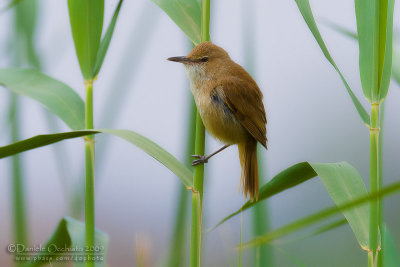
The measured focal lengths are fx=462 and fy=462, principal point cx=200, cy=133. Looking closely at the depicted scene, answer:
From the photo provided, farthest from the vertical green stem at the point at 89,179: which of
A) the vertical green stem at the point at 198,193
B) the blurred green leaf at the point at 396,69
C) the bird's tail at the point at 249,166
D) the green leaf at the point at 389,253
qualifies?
the blurred green leaf at the point at 396,69

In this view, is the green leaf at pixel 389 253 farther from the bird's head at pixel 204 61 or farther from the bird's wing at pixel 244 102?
the bird's head at pixel 204 61

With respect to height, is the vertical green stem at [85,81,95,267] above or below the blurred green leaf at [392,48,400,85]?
below

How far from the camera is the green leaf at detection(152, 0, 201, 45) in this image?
150 centimetres

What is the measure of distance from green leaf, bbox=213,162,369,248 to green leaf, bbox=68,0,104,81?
0.63m

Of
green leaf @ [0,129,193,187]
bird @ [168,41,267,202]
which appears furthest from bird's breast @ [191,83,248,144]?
green leaf @ [0,129,193,187]

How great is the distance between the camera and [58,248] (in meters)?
1.57

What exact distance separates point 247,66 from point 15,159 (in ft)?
3.14

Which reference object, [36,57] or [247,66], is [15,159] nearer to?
[36,57]

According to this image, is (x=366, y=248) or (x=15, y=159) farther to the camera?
(x=15, y=159)

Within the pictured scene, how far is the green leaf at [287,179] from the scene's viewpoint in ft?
4.22

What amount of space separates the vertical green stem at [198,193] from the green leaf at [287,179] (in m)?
0.11

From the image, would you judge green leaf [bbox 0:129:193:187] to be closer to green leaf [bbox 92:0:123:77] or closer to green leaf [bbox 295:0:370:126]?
green leaf [bbox 92:0:123:77]

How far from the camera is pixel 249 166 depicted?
1934 mm

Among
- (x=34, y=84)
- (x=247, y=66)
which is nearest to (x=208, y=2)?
(x=247, y=66)
